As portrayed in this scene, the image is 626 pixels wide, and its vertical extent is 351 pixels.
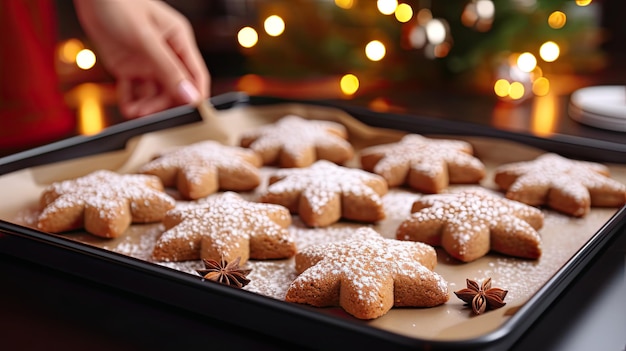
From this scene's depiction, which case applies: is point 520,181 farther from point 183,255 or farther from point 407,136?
point 183,255

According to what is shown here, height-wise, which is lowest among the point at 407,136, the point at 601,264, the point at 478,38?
the point at 601,264

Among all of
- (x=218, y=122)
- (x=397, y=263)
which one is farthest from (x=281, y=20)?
(x=397, y=263)

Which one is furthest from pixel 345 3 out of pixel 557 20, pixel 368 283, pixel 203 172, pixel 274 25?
pixel 368 283

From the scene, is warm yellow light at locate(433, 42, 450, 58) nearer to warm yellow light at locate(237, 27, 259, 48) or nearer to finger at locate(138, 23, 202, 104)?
warm yellow light at locate(237, 27, 259, 48)

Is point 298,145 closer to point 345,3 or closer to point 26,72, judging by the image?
point 26,72

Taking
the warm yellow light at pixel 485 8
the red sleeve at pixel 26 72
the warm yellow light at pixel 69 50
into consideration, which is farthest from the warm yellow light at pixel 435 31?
the warm yellow light at pixel 69 50

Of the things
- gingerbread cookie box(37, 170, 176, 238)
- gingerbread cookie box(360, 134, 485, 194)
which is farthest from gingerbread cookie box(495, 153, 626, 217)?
gingerbread cookie box(37, 170, 176, 238)
